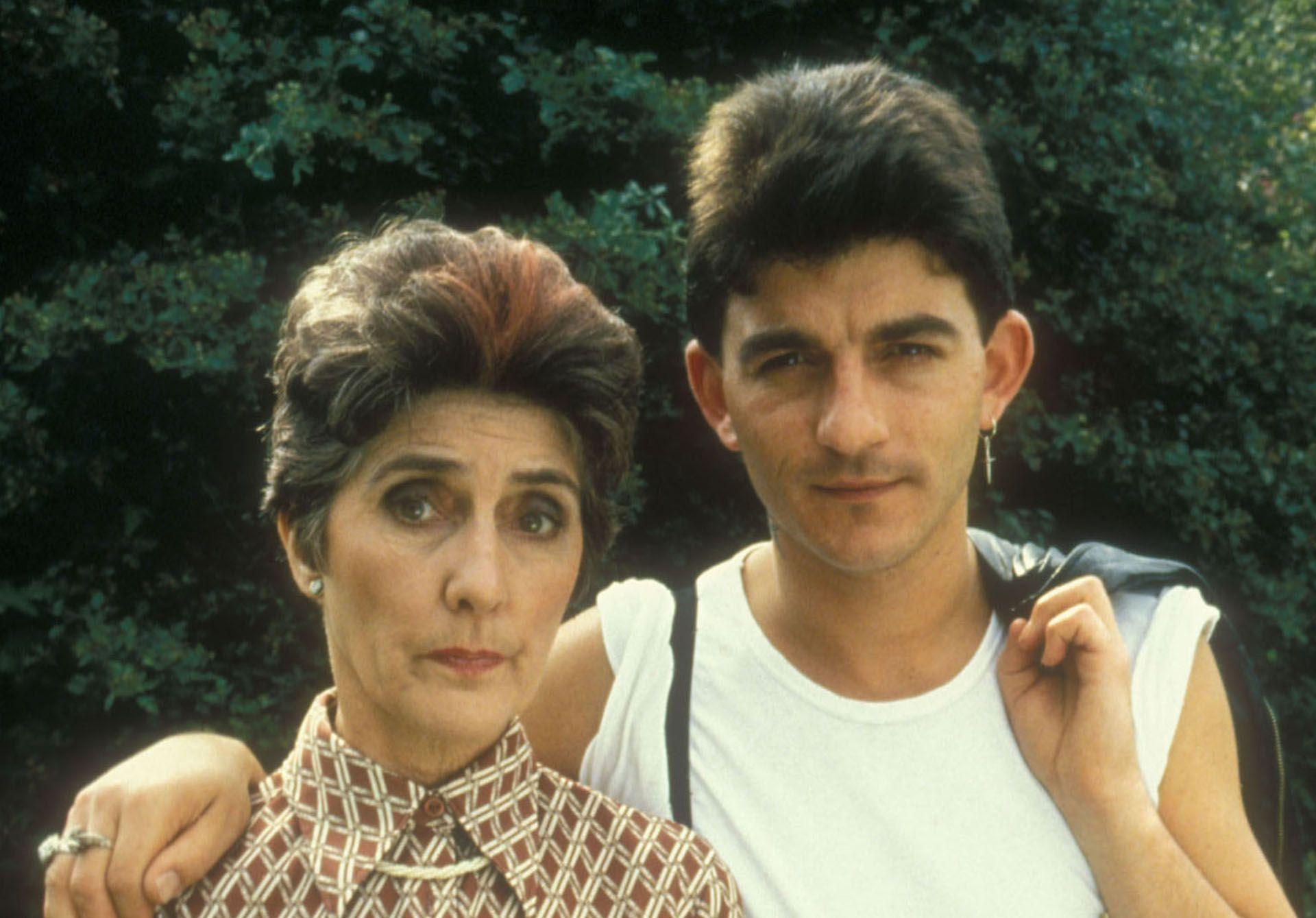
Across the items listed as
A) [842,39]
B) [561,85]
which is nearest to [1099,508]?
[842,39]

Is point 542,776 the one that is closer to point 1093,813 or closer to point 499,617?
point 499,617

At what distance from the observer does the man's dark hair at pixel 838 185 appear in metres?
2.33

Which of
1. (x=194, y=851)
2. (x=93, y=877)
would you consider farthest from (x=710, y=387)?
(x=93, y=877)

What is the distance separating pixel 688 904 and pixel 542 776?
0.96 ft

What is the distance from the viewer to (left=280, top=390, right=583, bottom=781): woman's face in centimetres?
186

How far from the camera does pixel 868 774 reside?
2293mm

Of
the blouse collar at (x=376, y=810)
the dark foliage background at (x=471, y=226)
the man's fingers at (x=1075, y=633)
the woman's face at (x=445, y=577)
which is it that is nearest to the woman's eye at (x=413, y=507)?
the woman's face at (x=445, y=577)

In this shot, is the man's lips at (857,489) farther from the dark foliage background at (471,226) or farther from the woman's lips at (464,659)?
the dark foliage background at (471,226)

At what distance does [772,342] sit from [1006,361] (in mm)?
497

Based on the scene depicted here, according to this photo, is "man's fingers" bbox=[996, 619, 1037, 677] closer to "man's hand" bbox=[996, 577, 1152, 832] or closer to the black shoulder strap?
"man's hand" bbox=[996, 577, 1152, 832]

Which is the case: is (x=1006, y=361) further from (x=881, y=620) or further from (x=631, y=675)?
(x=631, y=675)

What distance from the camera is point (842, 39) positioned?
4.29 m

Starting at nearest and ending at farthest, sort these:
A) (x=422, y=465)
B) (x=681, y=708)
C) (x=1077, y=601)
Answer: (x=422, y=465) → (x=1077, y=601) → (x=681, y=708)

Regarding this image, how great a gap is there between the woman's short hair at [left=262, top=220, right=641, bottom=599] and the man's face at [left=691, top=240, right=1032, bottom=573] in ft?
1.05
